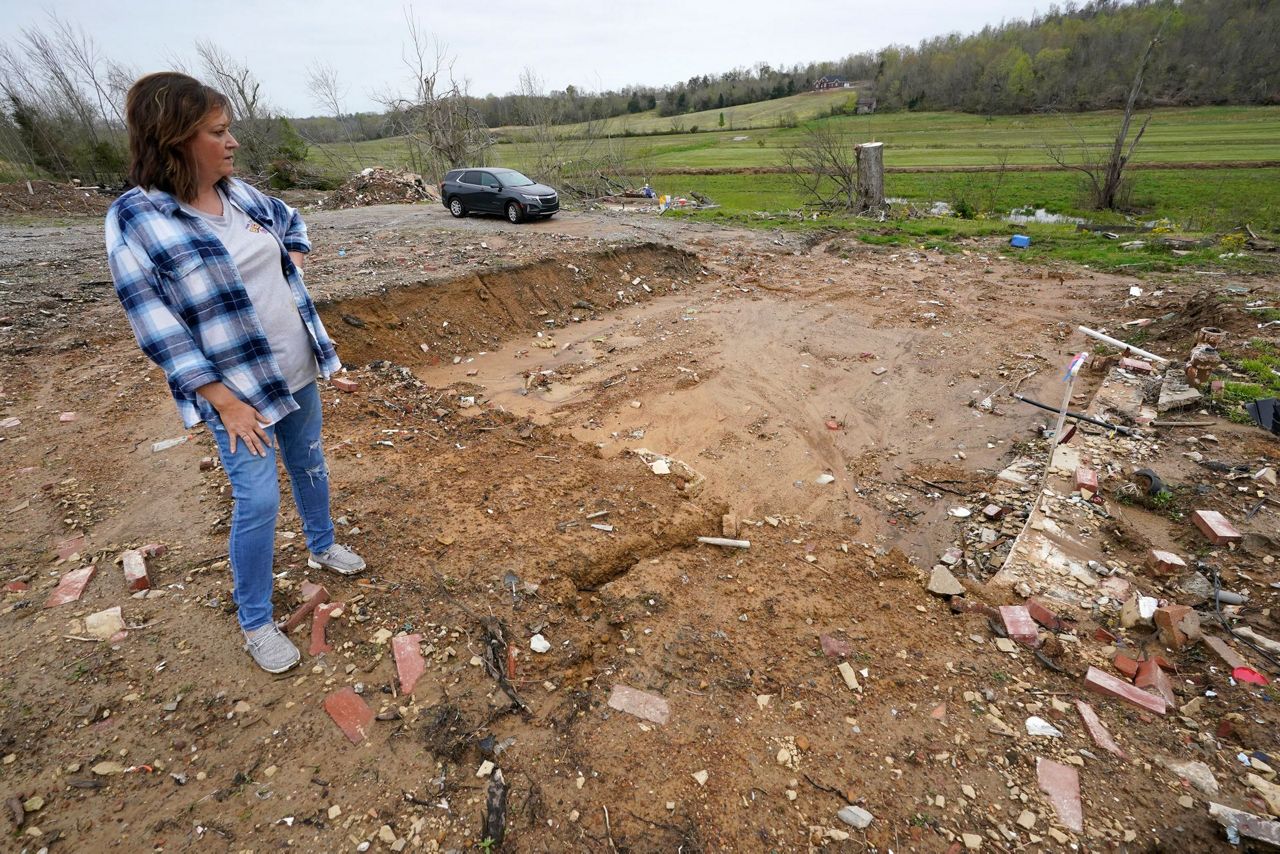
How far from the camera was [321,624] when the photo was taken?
2545mm

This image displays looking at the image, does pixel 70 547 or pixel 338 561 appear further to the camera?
pixel 70 547

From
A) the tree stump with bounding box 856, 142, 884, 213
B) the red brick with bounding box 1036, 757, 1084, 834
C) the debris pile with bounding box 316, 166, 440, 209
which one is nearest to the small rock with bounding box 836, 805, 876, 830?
the red brick with bounding box 1036, 757, 1084, 834

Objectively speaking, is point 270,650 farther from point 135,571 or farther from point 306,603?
point 135,571

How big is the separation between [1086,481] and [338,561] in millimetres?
4888

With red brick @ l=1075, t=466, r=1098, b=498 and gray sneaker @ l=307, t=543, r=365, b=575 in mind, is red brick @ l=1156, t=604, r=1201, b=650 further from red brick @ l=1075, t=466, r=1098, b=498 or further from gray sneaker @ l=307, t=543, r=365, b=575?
gray sneaker @ l=307, t=543, r=365, b=575

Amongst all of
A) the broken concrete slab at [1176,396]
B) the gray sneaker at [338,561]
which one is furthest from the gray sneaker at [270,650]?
the broken concrete slab at [1176,396]

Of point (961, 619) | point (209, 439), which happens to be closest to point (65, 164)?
point (209, 439)

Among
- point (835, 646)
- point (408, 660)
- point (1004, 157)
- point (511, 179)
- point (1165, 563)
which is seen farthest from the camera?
point (1004, 157)

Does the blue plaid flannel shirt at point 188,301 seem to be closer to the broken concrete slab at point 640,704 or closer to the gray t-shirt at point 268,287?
the gray t-shirt at point 268,287

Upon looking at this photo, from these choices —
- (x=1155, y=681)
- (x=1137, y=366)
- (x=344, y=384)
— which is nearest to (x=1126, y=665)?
(x=1155, y=681)

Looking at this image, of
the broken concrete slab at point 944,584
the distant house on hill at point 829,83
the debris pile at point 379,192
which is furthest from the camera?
the distant house on hill at point 829,83

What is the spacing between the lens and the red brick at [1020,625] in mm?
2811

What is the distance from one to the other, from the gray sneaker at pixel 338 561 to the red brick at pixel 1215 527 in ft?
16.2

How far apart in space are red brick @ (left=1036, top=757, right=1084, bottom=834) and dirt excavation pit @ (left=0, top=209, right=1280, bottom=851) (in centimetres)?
2
